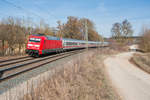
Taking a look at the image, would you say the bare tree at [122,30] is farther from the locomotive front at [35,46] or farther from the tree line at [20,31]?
the locomotive front at [35,46]

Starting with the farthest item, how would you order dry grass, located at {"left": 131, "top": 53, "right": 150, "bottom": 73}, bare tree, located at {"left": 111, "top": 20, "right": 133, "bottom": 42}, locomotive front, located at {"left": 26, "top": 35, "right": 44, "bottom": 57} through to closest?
1. bare tree, located at {"left": 111, "top": 20, "right": 133, "bottom": 42}
2. dry grass, located at {"left": 131, "top": 53, "right": 150, "bottom": 73}
3. locomotive front, located at {"left": 26, "top": 35, "right": 44, "bottom": 57}

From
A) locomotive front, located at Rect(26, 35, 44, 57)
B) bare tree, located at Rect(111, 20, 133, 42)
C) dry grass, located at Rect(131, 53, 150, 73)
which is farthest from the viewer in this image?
bare tree, located at Rect(111, 20, 133, 42)

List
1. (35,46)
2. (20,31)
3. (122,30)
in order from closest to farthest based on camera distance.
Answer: (35,46), (20,31), (122,30)

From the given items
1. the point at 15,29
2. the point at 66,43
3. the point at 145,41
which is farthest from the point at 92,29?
the point at 15,29

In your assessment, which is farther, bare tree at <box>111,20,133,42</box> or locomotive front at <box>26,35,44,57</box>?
bare tree at <box>111,20,133,42</box>

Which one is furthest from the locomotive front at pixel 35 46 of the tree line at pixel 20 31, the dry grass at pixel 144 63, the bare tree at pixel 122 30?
the bare tree at pixel 122 30

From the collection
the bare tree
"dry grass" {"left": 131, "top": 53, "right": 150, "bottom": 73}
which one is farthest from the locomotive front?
the bare tree

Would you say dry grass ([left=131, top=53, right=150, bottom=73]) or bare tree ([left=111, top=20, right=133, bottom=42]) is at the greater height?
bare tree ([left=111, top=20, right=133, bottom=42])

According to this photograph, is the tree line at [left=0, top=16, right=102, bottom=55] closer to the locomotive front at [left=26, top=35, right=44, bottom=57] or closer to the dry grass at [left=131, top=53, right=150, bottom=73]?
the locomotive front at [left=26, top=35, right=44, bottom=57]

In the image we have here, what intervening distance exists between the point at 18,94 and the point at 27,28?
2364 cm

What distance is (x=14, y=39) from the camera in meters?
18.9

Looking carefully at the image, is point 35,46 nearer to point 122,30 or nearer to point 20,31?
point 20,31

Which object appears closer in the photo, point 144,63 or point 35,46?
point 35,46

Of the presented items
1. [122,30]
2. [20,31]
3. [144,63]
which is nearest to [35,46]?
[20,31]
